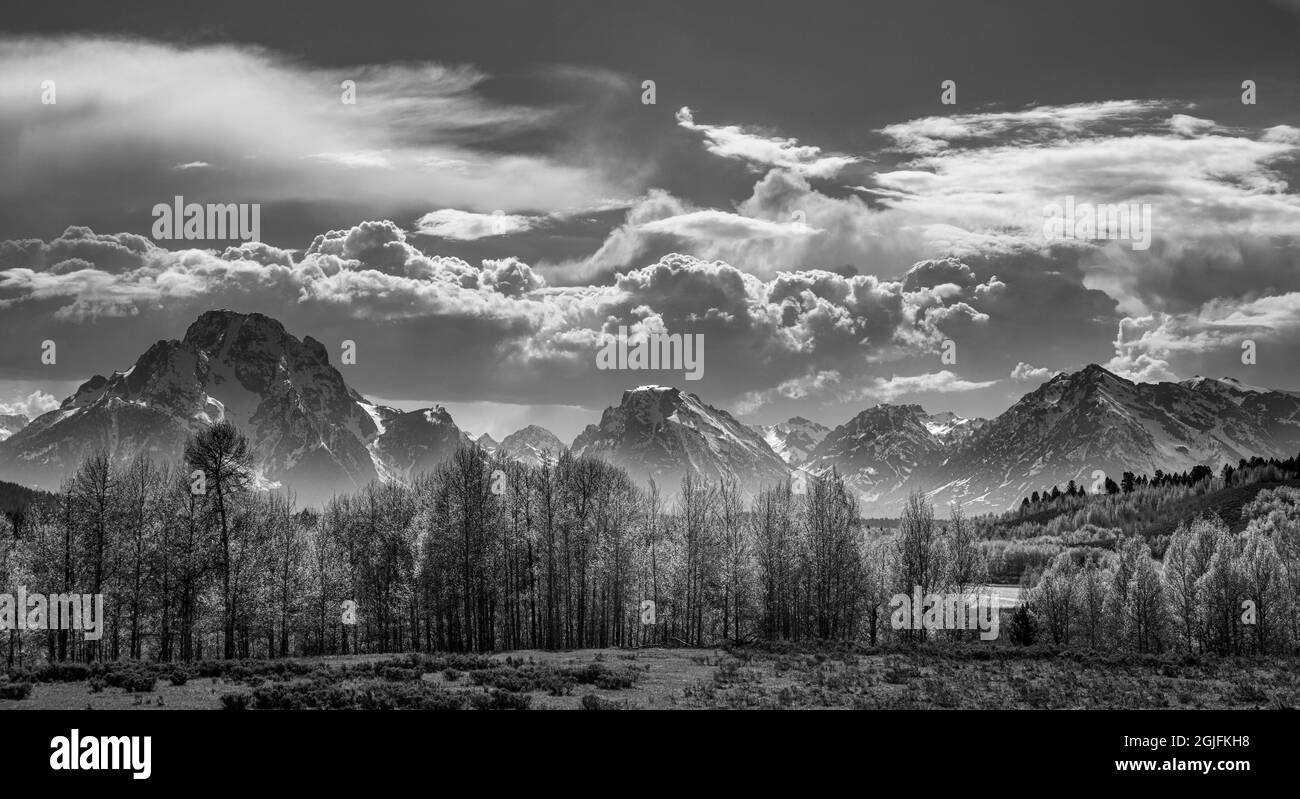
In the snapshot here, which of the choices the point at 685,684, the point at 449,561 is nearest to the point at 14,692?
the point at 685,684

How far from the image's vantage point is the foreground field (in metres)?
31.2

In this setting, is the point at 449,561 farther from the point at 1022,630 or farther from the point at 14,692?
the point at 1022,630

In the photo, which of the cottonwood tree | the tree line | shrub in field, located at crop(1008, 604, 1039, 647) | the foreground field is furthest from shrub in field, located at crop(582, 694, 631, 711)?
shrub in field, located at crop(1008, 604, 1039, 647)

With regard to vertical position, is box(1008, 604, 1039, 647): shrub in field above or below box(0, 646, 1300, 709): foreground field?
below

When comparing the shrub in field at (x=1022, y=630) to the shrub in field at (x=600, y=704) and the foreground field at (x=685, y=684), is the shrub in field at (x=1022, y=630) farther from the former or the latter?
the shrub in field at (x=600, y=704)

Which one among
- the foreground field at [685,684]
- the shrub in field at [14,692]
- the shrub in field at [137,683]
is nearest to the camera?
the shrub in field at [14,692]

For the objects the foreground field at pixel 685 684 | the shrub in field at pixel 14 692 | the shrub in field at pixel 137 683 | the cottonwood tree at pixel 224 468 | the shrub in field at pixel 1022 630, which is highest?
the cottonwood tree at pixel 224 468

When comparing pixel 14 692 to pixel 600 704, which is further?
pixel 600 704

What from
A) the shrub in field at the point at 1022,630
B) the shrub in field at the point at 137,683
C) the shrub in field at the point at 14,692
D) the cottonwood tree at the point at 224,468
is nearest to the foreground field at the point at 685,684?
the shrub in field at the point at 137,683

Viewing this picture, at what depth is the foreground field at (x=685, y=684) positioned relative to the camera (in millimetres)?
31172

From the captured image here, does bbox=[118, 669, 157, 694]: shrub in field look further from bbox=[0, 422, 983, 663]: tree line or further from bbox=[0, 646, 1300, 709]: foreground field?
bbox=[0, 422, 983, 663]: tree line

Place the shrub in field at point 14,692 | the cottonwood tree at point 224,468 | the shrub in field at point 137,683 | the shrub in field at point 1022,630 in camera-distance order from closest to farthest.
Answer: the shrub in field at point 14,692 → the shrub in field at point 137,683 → the cottonwood tree at point 224,468 → the shrub in field at point 1022,630

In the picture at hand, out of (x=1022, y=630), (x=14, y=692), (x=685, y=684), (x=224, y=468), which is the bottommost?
(x=1022, y=630)

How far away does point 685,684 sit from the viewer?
3959 centimetres
